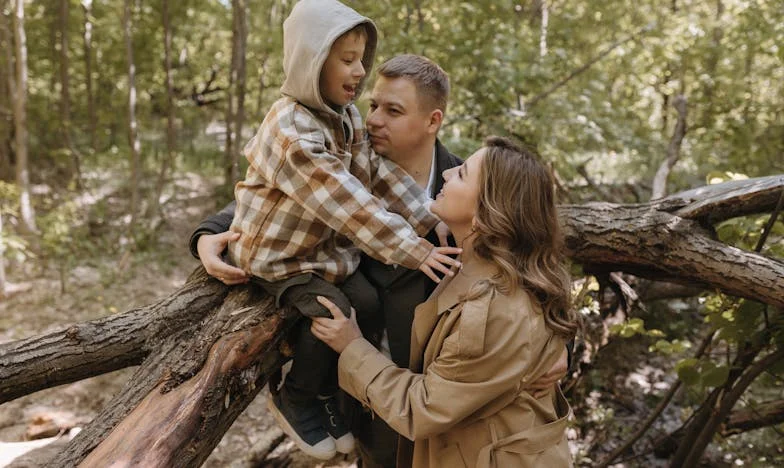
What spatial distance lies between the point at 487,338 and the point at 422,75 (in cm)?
133

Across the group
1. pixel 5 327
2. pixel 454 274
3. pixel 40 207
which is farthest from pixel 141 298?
pixel 454 274

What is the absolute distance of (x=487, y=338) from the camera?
1.81m

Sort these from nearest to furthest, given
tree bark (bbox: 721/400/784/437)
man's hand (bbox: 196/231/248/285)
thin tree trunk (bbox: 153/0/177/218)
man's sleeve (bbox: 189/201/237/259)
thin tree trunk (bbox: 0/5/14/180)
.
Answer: man's hand (bbox: 196/231/248/285) < man's sleeve (bbox: 189/201/237/259) < tree bark (bbox: 721/400/784/437) < thin tree trunk (bbox: 153/0/177/218) < thin tree trunk (bbox: 0/5/14/180)

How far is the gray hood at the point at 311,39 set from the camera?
1972 mm

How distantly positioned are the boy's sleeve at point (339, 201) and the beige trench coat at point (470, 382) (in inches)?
9.1

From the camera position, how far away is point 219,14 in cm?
1088

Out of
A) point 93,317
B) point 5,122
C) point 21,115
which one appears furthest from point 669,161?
point 5,122

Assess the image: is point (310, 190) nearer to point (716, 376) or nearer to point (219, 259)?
point (219, 259)

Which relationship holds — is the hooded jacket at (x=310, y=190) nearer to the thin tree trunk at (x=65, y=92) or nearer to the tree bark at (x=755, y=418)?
the tree bark at (x=755, y=418)

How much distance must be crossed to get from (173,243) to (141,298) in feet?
6.04

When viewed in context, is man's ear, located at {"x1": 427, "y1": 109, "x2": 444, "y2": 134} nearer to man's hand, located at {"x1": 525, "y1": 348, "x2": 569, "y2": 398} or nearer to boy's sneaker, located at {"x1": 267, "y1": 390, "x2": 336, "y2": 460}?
man's hand, located at {"x1": 525, "y1": 348, "x2": 569, "y2": 398}

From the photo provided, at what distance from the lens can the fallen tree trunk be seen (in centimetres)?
187

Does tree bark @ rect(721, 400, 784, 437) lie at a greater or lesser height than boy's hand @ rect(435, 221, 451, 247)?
lesser

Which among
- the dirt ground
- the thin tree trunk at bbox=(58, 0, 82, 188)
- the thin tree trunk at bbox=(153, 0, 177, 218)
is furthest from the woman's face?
the thin tree trunk at bbox=(58, 0, 82, 188)
